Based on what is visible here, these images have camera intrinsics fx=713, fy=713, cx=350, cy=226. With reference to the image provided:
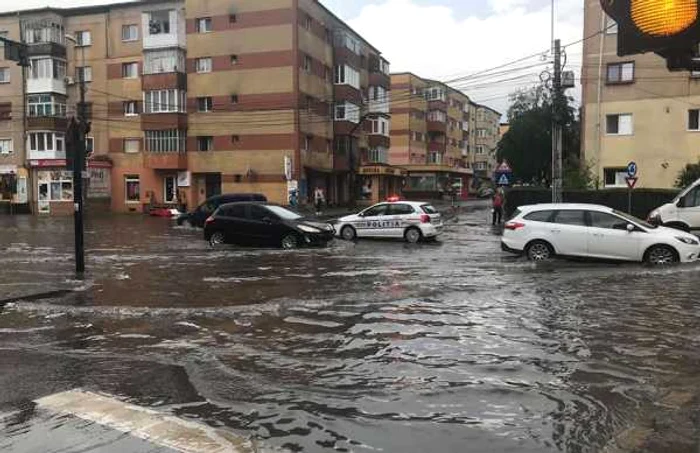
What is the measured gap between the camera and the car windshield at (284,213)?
21969mm

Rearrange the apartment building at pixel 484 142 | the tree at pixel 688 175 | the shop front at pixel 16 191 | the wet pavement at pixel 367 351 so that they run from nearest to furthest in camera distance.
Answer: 1. the wet pavement at pixel 367 351
2. the tree at pixel 688 175
3. the shop front at pixel 16 191
4. the apartment building at pixel 484 142

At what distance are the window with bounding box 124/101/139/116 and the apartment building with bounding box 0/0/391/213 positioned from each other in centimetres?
10

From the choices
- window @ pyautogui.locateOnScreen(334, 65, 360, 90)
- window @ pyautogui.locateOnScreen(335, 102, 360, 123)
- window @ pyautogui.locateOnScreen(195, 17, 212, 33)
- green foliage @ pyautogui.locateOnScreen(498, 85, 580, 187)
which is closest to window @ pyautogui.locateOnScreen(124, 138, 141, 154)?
window @ pyautogui.locateOnScreen(195, 17, 212, 33)

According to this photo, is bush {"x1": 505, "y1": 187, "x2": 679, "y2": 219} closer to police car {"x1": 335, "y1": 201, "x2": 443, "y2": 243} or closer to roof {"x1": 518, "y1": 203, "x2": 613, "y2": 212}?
police car {"x1": 335, "y1": 201, "x2": 443, "y2": 243}

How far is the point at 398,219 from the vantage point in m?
24.4

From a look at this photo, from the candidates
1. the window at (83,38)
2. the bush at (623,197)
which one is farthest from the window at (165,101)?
the bush at (623,197)

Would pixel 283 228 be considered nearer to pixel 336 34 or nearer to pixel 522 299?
pixel 522 299

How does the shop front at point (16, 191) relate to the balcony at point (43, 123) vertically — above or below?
below

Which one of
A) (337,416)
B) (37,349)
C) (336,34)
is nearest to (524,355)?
(337,416)

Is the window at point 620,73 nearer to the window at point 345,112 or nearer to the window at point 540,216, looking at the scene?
the window at point 345,112

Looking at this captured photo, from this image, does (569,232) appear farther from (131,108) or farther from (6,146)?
(6,146)

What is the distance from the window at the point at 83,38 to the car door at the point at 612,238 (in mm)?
48274

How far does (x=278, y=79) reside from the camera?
48.3 m

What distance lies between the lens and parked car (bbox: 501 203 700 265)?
53.9 feet
